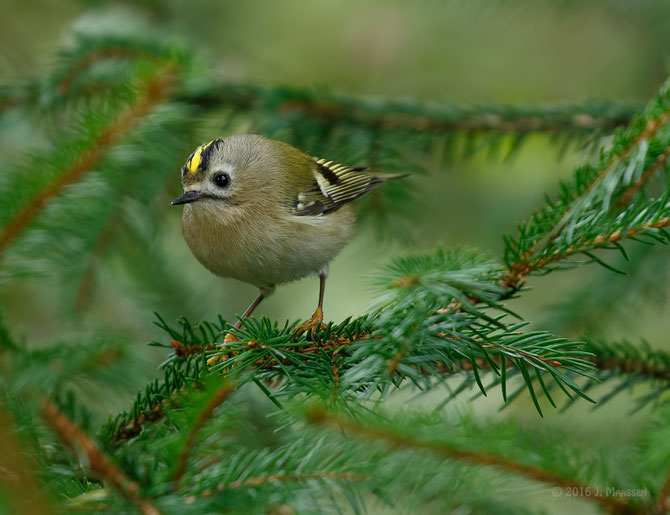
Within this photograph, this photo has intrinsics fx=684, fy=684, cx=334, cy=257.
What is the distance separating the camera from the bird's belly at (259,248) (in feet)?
5.68

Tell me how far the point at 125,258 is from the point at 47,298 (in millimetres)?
441

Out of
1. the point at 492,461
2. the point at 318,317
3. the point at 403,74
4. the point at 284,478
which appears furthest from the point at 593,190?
the point at 403,74

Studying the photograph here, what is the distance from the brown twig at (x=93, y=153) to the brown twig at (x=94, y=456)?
0.32 meters

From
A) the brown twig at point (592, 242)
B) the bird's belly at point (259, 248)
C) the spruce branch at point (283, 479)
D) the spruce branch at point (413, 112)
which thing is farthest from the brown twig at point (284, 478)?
the spruce branch at point (413, 112)

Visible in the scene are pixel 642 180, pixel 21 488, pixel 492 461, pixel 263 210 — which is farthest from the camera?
pixel 263 210

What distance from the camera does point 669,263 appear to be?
6.01 feet

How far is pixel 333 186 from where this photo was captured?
2148 millimetres

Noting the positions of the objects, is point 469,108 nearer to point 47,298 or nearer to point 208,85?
point 208,85

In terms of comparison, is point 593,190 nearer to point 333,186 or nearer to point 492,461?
point 492,461


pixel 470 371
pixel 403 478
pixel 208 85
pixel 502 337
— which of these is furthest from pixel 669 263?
pixel 208 85

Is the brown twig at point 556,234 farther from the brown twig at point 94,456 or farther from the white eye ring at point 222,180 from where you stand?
the white eye ring at point 222,180

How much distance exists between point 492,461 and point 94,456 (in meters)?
0.59

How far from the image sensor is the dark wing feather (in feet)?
6.63

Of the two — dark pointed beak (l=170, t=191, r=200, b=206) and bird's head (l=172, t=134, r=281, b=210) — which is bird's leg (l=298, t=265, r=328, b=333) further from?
dark pointed beak (l=170, t=191, r=200, b=206)
